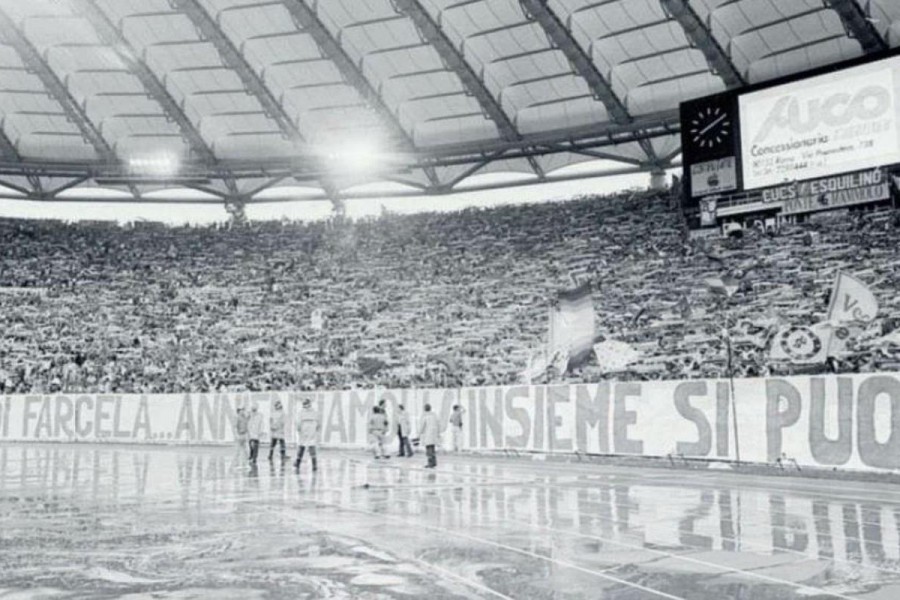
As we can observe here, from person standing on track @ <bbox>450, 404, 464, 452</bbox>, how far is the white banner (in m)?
10.1

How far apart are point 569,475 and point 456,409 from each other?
7076mm

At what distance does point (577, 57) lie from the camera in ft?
109

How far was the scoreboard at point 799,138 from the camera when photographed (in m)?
25.6

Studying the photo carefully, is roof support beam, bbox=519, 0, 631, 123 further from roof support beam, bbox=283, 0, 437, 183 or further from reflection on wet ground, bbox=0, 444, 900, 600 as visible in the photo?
reflection on wet ground, bbox=0, 444, 900, 600

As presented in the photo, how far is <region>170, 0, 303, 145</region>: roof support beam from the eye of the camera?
33750 mm

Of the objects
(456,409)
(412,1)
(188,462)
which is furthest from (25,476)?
(412,1)

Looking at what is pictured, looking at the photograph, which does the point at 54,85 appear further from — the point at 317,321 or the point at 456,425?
the point at 456,425

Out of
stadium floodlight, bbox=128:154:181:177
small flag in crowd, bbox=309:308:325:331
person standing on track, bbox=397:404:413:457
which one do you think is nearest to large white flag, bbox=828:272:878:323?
person standing on track, bbox=397:404:413:457

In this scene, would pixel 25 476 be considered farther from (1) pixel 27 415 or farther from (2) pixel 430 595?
(1) pixel 27 415

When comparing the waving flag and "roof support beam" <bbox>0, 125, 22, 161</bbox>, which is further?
"roof support beam" <bbox>0, 125, 22, 161</bbox>

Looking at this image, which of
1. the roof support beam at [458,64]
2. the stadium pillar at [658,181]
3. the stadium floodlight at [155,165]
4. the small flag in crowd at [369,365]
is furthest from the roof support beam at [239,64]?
the stadium pillar at [658,181]

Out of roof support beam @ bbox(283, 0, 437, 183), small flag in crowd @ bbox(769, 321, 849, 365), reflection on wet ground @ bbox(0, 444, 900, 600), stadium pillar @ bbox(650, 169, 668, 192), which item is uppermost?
roof support beam @ bbox(283, 0, 437, 183)

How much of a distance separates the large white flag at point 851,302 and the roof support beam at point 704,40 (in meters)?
12.1

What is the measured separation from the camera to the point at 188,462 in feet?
78.4
